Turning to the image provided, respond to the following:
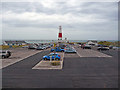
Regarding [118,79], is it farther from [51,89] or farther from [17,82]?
[17,82]

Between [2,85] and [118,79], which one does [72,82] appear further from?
[2,85]

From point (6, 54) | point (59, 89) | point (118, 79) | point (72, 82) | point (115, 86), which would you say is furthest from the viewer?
point (6, 54)

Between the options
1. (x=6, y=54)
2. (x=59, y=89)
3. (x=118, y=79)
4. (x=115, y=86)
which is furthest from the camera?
(x=6, y=54)

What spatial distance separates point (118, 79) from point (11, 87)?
861 centimetres

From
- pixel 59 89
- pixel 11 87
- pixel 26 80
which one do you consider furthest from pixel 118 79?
pixel 11 87

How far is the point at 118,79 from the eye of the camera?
12688mm

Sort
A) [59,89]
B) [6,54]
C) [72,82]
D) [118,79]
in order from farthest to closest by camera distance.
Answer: [6,54] < [118,79] < [72,82] < [59,89]

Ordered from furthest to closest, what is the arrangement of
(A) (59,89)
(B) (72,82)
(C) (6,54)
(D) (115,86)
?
(C) (6,54) < (B) (72,82) < (D) (115,86) < (A) (59,89)

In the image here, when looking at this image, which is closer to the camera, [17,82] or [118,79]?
[17,82]

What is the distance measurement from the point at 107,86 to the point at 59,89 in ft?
11.7

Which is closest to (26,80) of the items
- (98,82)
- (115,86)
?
(98,82)

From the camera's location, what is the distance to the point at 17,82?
38.6ft

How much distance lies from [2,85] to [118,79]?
30.6ft

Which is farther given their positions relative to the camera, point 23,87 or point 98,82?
point 98,82
